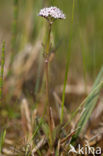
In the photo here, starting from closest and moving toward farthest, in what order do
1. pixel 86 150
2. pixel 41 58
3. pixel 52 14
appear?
pixel 52 14, pixel 86 150, pixel 41 58

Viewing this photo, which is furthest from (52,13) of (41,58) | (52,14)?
(41,58)

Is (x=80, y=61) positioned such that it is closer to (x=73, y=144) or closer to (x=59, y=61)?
(x=59, y=61)

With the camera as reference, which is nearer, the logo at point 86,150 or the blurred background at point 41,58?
the logo at point 86,150

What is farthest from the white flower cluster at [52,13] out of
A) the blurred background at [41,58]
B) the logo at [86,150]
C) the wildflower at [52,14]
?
the blurred background at [41,58]

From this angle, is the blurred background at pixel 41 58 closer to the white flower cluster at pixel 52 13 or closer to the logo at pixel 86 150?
the logo at pixel 86 150

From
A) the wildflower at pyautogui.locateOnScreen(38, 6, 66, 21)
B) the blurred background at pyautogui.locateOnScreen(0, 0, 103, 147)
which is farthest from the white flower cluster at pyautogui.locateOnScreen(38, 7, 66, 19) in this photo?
the blurred background at pyautogui.locateOnScreen(0, 0, 103, 147)

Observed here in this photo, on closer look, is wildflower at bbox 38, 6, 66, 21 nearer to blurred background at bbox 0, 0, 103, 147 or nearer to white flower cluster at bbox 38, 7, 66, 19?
white flower cluster at bbox 38, 7, 66, 19

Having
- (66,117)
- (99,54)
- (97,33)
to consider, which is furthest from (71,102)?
(97,33)

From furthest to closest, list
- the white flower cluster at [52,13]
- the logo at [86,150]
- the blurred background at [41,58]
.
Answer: the blurred background at [41,58], the logo at [86,150], the white flower cluster at [52,13]

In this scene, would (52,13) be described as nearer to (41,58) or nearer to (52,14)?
(52,14)

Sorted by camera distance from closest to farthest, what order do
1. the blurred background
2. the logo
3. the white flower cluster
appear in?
the white flower cluster, the logo, the blurred background

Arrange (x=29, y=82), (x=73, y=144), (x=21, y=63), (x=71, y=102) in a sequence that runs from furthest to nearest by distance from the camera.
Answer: (x=21, y=63) < (x=29, y=82) < (x=71, y=102) < (x=73, y=144)
